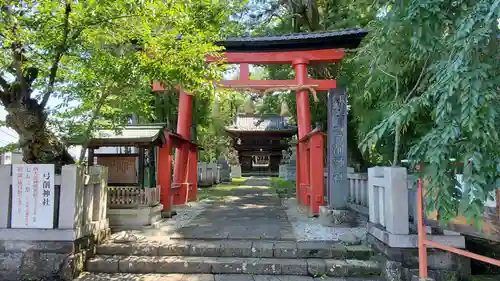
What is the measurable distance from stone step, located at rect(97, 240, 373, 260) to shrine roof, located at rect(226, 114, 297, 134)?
27032mm

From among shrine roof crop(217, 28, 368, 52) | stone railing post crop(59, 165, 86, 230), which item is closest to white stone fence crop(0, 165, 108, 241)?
stone railing post crop(59, 165, 86, 230)

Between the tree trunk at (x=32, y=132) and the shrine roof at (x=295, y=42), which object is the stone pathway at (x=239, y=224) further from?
the shrine roof at (x=295, y=42)

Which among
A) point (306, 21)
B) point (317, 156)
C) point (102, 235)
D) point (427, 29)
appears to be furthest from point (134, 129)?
point (306, 21)

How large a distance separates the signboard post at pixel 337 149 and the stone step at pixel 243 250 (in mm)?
2306

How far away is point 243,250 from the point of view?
5.99m

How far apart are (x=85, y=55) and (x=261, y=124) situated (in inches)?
1185

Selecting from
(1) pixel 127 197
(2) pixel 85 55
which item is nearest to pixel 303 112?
(1) pixel 127 197

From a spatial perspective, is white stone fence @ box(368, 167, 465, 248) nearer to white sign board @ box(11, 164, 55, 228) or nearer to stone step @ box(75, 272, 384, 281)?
stone step @ box(75, 272, 384, 281)

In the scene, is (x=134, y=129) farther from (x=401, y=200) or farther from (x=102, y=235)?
(x=401, y=200)

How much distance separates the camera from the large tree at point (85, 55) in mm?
5039

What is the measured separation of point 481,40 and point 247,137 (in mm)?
33665

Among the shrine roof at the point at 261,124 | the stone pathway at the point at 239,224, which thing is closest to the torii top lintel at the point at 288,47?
the stone pathway at the point at 239,224

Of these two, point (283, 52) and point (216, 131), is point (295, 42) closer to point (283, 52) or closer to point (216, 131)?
point (283, 52)

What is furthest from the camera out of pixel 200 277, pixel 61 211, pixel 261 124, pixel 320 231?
pixel 261 124
